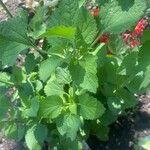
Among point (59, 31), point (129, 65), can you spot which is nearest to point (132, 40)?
point (129, 65)

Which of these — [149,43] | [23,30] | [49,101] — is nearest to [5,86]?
[49,101]

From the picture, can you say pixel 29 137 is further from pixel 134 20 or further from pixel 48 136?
pixel 134 20

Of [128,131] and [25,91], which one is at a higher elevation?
[25,91]

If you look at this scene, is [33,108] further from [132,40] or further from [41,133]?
[132,40]

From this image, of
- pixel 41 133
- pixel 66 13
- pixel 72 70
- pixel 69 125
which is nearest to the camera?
Answer: pixel 66 13

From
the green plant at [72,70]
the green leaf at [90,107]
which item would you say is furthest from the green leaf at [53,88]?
the green leaf at [90,107]

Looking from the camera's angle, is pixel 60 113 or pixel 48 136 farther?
pixel 48 136
